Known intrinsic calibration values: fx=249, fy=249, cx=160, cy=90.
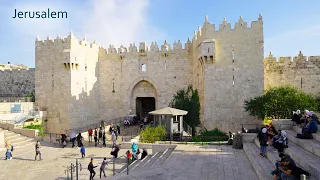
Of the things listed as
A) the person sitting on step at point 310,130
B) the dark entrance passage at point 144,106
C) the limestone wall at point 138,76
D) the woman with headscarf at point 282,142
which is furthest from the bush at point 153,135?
the dark entrance passage at point 144,106

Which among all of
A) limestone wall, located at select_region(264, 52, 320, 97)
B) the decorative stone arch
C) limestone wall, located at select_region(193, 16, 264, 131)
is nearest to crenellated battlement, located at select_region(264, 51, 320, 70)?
limestone wall, located at select_region(264, 52, 320, 97)

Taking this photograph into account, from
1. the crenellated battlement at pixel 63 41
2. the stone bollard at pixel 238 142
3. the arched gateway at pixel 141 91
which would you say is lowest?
the stone bollard at pixel 238 142

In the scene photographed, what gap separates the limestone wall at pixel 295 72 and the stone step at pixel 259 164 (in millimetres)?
12614

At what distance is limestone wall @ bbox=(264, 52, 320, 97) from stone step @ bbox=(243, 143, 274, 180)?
41.4 ft

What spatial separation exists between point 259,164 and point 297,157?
42.0 inches

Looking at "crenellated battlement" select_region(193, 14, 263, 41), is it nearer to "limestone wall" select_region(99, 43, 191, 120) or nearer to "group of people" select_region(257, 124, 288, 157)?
"limestone wall" select_region(99, 43, 191, 120)

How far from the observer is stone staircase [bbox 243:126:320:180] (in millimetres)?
6002

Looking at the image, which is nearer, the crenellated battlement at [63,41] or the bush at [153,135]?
the bush at [153,135]

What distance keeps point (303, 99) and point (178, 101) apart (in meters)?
8.10

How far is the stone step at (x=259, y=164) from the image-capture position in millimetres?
Result: 6434

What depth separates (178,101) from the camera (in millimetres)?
17562

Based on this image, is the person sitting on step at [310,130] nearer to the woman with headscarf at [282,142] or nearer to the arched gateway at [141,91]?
the woman with headscarf at [282,142]

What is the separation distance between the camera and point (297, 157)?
680 centimetres

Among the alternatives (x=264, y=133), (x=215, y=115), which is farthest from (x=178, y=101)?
(x=264, y=133)
